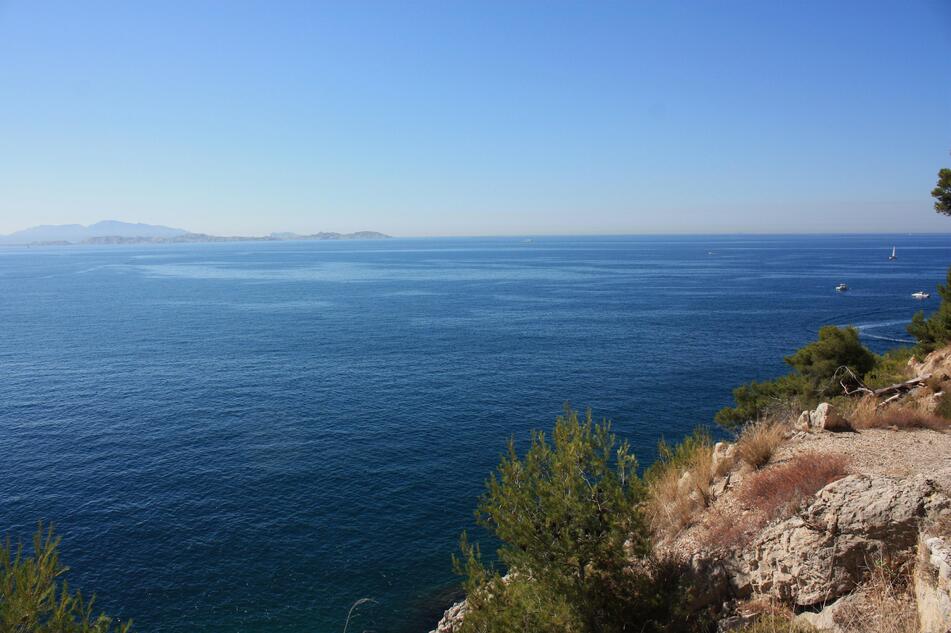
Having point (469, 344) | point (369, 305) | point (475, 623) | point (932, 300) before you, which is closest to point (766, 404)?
→ point (475, 623)

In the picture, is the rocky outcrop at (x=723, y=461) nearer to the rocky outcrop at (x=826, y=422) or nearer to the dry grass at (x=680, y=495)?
the dry grass at (x=680, y=495)

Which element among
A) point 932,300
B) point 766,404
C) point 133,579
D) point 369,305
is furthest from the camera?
point 369,305

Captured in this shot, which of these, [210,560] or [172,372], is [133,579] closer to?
[210,560]

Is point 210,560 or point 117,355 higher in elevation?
point 117,355

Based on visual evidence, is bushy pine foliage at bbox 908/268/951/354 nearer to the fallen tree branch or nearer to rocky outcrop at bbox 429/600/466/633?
the fallen tree branch

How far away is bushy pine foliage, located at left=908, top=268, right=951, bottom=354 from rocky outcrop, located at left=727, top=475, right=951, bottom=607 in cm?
3051

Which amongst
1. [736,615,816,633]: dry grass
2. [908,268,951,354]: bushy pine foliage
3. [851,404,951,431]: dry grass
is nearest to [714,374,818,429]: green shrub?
[908,268,951,354]: bushy pine foliage

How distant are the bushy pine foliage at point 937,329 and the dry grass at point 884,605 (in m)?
32.5

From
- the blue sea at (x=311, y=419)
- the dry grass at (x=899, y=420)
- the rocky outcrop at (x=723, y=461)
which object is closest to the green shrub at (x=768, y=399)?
the blue sea at (x=311, y=419)

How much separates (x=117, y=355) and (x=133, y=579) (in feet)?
182

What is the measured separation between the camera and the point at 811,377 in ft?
130

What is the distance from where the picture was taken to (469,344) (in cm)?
8381

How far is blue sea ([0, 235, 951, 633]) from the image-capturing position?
32781 mm

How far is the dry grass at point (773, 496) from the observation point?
16.4 metres
